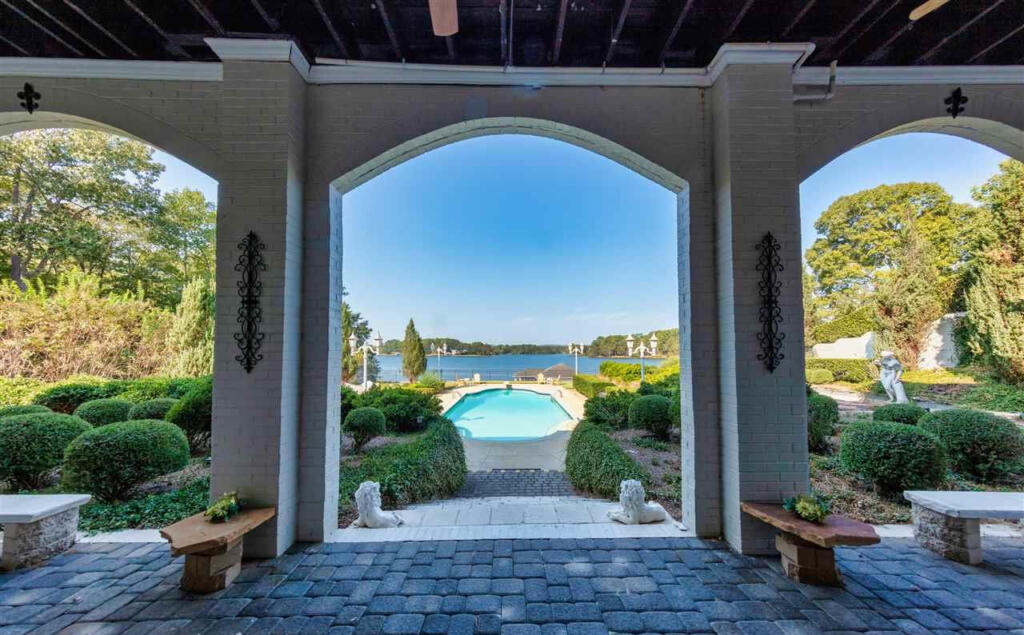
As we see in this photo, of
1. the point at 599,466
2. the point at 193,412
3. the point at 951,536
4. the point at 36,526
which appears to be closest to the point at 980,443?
the point at 951,536

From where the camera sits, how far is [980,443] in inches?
154

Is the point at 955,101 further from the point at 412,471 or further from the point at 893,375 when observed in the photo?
the point at 893,375

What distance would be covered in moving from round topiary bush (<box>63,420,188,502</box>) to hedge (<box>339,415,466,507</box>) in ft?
5.57

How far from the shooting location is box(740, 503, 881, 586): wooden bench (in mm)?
1980

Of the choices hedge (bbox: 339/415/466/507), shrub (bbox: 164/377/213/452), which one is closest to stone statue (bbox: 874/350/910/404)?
hedge (bbox: 339/415/466/507)

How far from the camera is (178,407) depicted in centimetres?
466

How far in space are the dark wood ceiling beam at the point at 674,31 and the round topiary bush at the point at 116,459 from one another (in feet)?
18.3

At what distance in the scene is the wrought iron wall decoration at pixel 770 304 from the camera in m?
2.56

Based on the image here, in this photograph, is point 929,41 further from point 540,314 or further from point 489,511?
point 540,314

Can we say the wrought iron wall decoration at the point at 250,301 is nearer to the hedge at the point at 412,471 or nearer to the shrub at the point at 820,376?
the hedge at the point at 412,471

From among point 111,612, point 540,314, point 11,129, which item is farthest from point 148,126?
point 540,314

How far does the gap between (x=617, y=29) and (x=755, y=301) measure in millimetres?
2091

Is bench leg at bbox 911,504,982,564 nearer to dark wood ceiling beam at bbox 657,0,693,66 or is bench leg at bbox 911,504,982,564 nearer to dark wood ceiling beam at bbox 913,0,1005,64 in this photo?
dark wood ceiling beam at bbox 913,0,1005,64

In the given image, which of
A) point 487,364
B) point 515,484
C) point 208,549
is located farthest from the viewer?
point 487,364
